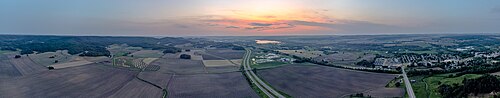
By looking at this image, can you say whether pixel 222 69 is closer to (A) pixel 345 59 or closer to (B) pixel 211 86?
(B) pixel 211 86

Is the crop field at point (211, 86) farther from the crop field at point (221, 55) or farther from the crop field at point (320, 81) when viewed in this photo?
the crop field at point (221, 55)

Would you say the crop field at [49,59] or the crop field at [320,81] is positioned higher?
the crop field at [49,59]

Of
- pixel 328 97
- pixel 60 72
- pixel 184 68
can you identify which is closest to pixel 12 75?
pixel 60 72

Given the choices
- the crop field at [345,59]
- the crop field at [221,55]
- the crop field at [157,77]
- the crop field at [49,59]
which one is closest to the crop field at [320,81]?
the crop field at [157,77]

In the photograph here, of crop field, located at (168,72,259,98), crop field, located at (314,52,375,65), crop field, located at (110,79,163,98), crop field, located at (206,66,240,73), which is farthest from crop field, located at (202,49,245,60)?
crop field, located at (110,79,163,98)

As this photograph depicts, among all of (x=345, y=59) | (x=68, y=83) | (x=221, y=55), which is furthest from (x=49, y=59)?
(x=345, y=59)

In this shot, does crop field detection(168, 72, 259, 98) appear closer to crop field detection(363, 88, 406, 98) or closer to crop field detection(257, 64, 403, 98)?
crop field detection(257, 64, 403, 98)
